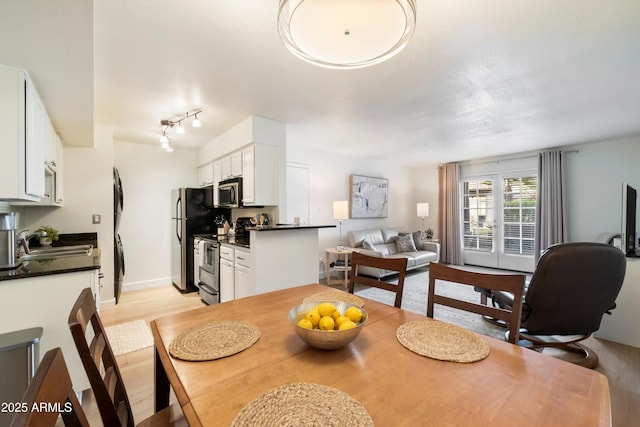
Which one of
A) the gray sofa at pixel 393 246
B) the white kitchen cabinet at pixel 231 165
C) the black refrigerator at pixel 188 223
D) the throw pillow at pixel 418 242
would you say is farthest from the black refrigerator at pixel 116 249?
the throw pillow at pixel 418 242

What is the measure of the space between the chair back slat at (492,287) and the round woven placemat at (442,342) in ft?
0.57

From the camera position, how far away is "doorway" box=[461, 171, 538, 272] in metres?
5.44

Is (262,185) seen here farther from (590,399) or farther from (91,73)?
(590,399)

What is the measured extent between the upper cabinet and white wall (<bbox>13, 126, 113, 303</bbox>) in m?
2.14

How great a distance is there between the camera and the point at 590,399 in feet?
2.47

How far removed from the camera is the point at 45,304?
162cm

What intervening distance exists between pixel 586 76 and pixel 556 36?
895 millimetres

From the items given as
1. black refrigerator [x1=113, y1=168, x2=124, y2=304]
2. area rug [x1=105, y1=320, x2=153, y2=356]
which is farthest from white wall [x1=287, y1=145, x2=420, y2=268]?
area rug [x1=105, y1=320, x2=153, y2=356]

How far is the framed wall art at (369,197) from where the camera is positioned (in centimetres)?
587

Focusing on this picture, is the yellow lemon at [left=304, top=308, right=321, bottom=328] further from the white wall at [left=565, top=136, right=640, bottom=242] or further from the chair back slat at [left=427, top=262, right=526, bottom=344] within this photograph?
the white wall at [left=565, top=136, right=640, bottom=242]

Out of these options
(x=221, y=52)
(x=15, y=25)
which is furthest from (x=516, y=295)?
(x=15, y=25)

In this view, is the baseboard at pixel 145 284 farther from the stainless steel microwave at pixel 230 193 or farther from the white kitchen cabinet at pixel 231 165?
the white kitchen cabinet at pixel 231 165

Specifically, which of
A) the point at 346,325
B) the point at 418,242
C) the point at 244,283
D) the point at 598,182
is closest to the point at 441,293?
the point at 418,242

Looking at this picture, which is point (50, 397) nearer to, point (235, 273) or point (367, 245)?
point (235, 273)
